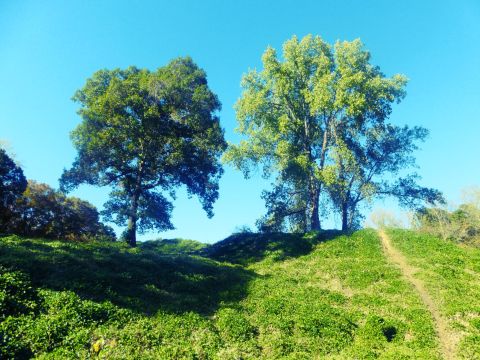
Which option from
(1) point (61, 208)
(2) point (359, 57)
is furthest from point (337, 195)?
(1) point (61, 208)

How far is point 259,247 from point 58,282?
2064 cm

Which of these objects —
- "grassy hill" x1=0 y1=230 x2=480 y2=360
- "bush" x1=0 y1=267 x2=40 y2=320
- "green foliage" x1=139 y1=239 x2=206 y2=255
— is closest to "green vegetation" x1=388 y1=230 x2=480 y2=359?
"grassy hill" x1=0 y1=230 x2=480 y2=360

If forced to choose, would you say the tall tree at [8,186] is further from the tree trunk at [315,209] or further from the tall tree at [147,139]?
the tree trunk at [315,209]

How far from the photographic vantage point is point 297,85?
41562 millimetres

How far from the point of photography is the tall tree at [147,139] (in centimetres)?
3556

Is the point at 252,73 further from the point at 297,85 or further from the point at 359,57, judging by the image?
the point at 359,57

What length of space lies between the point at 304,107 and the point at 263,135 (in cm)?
598

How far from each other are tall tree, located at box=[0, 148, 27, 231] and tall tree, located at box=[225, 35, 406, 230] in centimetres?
2215

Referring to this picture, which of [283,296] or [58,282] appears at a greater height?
[58,282]

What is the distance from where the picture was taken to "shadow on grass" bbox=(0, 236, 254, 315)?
18641mm

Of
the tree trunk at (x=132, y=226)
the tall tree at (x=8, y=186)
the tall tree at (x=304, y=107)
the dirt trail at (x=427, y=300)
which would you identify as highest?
the tall tree at (x=304, y=107)

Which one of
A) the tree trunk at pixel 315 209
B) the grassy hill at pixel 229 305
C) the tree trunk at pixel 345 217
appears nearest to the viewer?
the grassy hill at pixel 229 305

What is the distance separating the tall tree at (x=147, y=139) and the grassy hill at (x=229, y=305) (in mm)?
11634

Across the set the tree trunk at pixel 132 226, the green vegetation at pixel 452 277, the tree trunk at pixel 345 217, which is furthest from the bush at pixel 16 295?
the tree trunk at pixel 345 217
